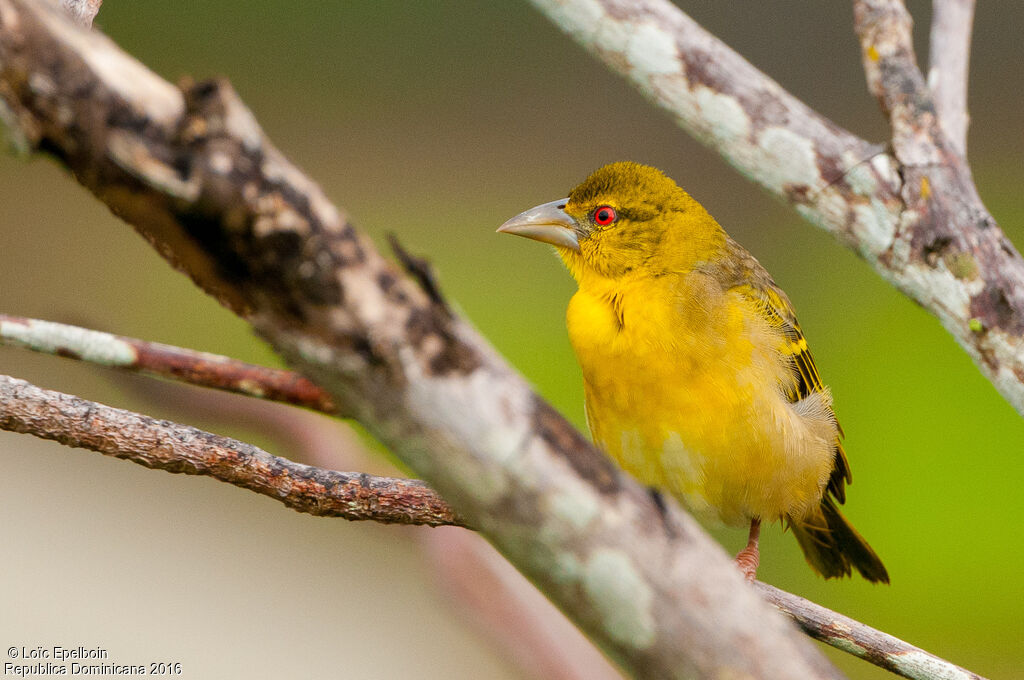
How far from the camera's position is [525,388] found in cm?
96

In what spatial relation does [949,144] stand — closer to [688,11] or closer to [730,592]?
[730,592]

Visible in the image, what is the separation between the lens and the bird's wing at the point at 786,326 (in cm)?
264

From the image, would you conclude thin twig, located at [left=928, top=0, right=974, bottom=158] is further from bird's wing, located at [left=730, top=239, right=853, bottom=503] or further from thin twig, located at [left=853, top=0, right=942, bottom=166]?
bird's wing, located at [left=730, top=239, right=853, bottom=503]

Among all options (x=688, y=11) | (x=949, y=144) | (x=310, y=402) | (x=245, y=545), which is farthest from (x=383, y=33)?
(x=310, y=402)

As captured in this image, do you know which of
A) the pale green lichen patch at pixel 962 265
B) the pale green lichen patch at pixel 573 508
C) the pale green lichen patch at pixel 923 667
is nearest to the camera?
the pale green lichen patch at pixel 573 508

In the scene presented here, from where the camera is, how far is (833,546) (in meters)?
2.97

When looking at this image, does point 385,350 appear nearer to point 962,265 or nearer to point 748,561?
point 962,265

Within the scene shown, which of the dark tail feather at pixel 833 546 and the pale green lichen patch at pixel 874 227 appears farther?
the dark tail feather at pixel 833 546

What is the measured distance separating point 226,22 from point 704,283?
353cm

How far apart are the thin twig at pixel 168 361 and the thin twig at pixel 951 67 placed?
1.75 meters

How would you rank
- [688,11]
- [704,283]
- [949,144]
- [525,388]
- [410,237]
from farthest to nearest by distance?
[410,237], [688,11], [704,283], [949,144], [525,388]

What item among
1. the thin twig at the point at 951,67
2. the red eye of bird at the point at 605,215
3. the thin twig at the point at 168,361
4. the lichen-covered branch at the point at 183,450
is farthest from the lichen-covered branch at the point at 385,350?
the red eye of bird at the point at 605,215

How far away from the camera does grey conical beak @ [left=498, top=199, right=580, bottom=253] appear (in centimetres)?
271

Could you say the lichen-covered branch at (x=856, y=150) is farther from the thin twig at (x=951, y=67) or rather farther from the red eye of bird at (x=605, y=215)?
the red eye of bird at (x=605, y=215)
